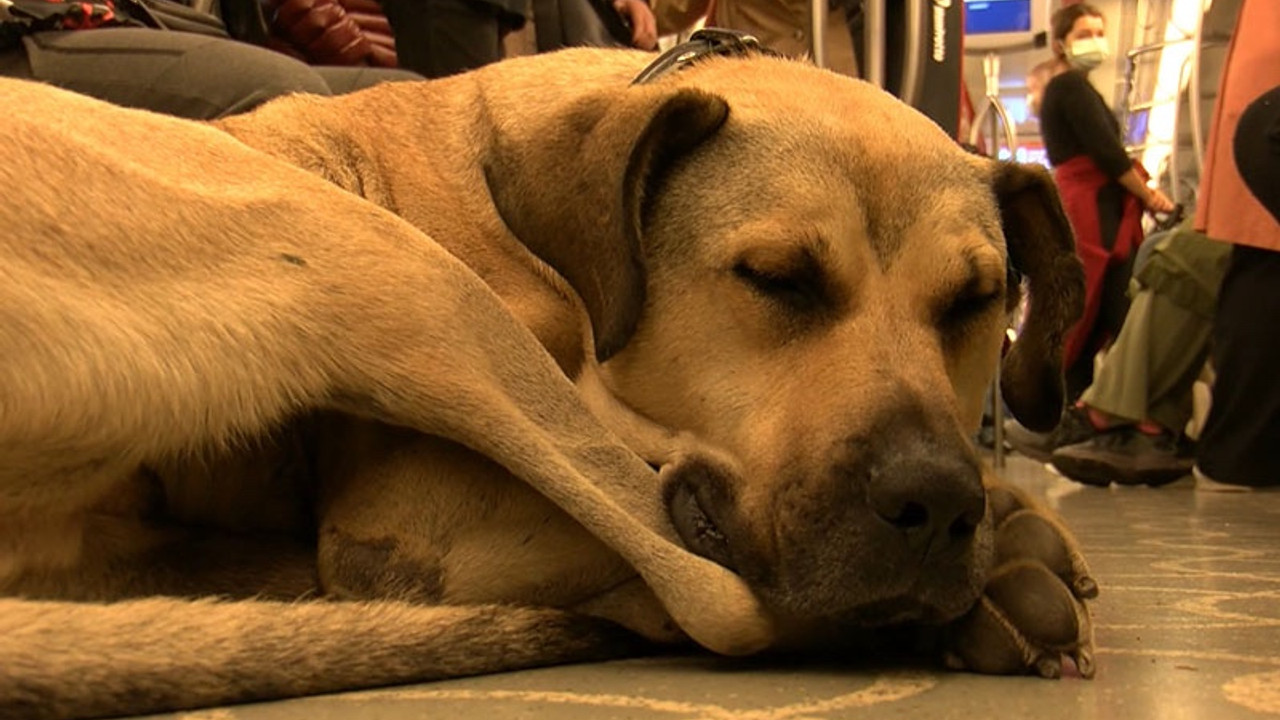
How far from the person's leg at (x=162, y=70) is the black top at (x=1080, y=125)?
510 cm

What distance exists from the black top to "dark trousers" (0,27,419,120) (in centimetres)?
510

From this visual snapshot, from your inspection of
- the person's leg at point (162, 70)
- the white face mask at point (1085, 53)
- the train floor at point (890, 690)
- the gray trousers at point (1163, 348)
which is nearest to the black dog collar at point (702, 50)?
the person's leg at point (162, 70)

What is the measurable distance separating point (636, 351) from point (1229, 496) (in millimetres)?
3566

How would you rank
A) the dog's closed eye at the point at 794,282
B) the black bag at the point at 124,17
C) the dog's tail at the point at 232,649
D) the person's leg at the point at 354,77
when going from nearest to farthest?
the dog's tail at the point at 232,649 < the dog's closed eye at the point at 794,282 < the black bag at the point at 124,17 < the person's leg at the point at 354,77

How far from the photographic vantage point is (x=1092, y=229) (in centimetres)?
685

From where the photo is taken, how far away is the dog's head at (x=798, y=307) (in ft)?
4.55

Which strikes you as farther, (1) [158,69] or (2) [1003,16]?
(2) [1003,16]

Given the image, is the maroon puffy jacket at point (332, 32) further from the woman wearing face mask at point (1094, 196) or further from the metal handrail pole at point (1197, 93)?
the metal handrail pole at point (1197, 93)

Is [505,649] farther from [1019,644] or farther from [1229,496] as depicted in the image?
[1229,496]

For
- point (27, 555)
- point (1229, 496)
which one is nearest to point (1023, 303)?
point (27, 555)

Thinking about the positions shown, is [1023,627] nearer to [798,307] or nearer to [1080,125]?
[798,307]

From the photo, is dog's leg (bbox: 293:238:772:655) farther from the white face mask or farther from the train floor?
the white face mask

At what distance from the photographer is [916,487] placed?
4.43 ft

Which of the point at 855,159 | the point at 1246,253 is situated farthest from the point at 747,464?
the point at 1246,253
